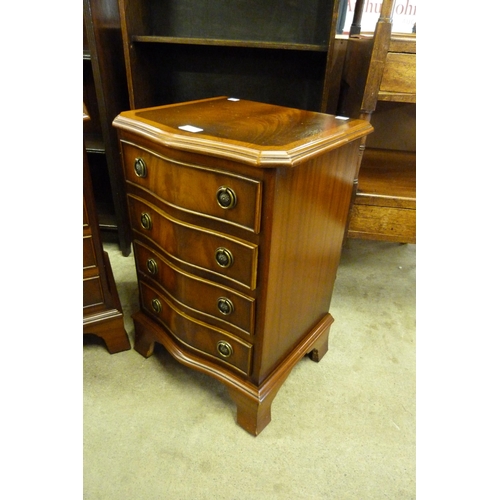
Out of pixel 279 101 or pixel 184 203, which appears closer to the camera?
pixel 184 203

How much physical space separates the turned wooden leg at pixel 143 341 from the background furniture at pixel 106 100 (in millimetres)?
644

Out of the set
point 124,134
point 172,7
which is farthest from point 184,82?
point 124,134

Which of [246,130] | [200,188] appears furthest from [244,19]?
[200,188]

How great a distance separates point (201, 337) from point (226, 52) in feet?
4.10

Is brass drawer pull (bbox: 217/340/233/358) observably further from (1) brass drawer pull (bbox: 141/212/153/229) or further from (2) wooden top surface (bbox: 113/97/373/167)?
(2) wooden top surface (bbox: 113/97/373/167)

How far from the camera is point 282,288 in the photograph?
92 centimetres

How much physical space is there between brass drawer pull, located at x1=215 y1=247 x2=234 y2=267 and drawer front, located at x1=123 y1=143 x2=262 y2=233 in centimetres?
8

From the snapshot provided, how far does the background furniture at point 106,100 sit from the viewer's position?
138 cm

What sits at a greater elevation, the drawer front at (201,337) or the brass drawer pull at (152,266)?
the brass drawer pull at (152,266)

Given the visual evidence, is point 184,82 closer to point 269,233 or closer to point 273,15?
point 273,15

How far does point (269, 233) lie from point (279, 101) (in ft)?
3.62

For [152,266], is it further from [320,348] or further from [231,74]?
[231,74]

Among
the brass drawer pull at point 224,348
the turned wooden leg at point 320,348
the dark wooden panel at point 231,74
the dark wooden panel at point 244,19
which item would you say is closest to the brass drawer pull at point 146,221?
the brass drawer pull at point 224,348

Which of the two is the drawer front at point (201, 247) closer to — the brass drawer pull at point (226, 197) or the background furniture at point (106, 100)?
the brass drawer pull at point (226, 197)
